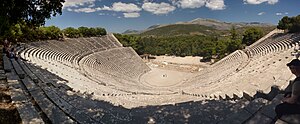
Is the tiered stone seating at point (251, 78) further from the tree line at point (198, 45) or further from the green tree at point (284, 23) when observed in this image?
the tree line at point (198, 45)

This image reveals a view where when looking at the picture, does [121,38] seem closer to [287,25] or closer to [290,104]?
[287,25]

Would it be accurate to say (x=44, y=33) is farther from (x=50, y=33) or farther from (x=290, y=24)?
(x=290, y=24)

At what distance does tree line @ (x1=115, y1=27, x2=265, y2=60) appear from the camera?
59322mm

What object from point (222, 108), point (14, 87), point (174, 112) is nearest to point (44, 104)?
point (14, 87)

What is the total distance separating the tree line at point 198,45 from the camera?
5932cm

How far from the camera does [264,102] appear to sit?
6898 mm

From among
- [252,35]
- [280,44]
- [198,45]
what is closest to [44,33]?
[280,44]

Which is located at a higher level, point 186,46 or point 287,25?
point 287,25

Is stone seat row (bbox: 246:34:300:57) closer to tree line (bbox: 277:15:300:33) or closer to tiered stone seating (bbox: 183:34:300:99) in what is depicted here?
tiered stone seating (bbox: 183:34:300:99)

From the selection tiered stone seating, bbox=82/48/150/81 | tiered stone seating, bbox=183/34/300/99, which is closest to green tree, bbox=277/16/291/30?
tiered stone seating, bbox=183/34/300/99

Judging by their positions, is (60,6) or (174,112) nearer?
(174,112)

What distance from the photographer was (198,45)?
88.2m

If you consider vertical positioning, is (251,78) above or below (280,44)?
below

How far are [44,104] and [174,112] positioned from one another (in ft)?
12.4
